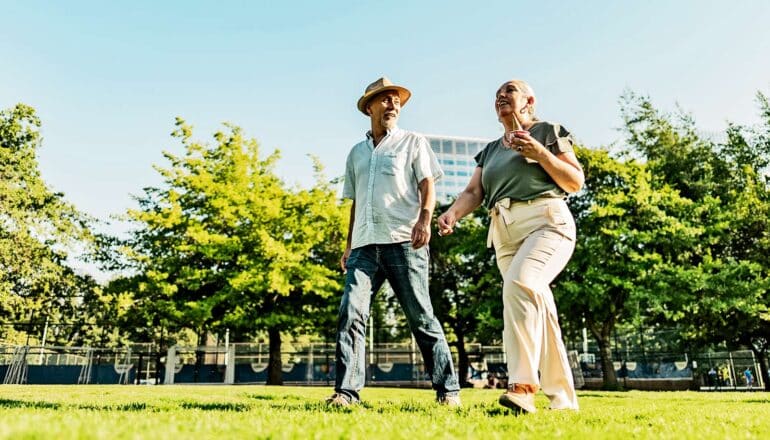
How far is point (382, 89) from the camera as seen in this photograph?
15.8 feet

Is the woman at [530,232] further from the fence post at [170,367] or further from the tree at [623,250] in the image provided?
the fence post at [170,367]

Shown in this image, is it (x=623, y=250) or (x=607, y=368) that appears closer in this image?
(x=623, y=250)

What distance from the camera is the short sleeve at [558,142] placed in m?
3.84

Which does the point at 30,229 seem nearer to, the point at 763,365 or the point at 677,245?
the point at 677,245

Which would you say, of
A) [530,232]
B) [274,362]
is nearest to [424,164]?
[530,232]

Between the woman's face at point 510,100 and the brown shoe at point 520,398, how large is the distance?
1.83 m

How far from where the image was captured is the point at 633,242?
2048 centimetres

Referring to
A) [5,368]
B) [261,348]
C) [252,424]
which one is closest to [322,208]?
[261,348]

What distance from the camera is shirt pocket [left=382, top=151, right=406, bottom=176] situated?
188 inches

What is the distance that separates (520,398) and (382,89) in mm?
2748

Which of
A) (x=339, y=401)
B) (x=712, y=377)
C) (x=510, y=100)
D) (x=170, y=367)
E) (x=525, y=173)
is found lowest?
(x=712, y=377)

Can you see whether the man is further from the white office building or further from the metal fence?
the white office building

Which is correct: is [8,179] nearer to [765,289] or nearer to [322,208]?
[322,208]

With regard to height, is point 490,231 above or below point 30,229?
below
